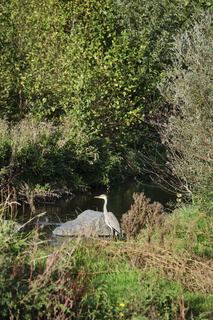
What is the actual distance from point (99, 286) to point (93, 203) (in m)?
12.0

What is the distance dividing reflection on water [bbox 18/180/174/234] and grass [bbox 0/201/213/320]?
19.7 ft

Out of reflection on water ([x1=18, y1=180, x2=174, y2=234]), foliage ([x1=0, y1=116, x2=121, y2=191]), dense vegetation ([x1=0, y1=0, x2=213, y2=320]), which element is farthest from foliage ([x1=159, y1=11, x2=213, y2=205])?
foliage ([x1=0, y1=116, x2=121, y2=191])

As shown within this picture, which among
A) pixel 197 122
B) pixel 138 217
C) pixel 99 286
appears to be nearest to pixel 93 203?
pixel 197 122

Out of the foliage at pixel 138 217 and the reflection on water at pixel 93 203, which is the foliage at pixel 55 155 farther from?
the foliage at pixel 138 217

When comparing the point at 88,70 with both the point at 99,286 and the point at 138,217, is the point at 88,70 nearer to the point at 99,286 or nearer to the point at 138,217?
the point at 138,217

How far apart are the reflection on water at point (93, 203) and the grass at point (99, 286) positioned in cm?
600

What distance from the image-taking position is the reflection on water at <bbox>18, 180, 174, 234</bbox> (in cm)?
1589

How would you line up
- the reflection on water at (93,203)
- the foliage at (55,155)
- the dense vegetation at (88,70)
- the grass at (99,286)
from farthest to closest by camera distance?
the dense vegetation at (88,70), the foliage at (55,155), the reflection on water at (93,203), the grass at (99,286)

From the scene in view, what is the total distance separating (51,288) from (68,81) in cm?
1797

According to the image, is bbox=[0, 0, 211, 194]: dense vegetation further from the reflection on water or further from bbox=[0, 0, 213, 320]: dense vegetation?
the reflection on water

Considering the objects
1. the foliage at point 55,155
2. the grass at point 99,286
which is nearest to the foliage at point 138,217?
the grass at point 99,286

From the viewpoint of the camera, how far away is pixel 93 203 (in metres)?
18.5

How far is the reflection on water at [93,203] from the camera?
1589cm

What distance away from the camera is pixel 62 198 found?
1945cm
